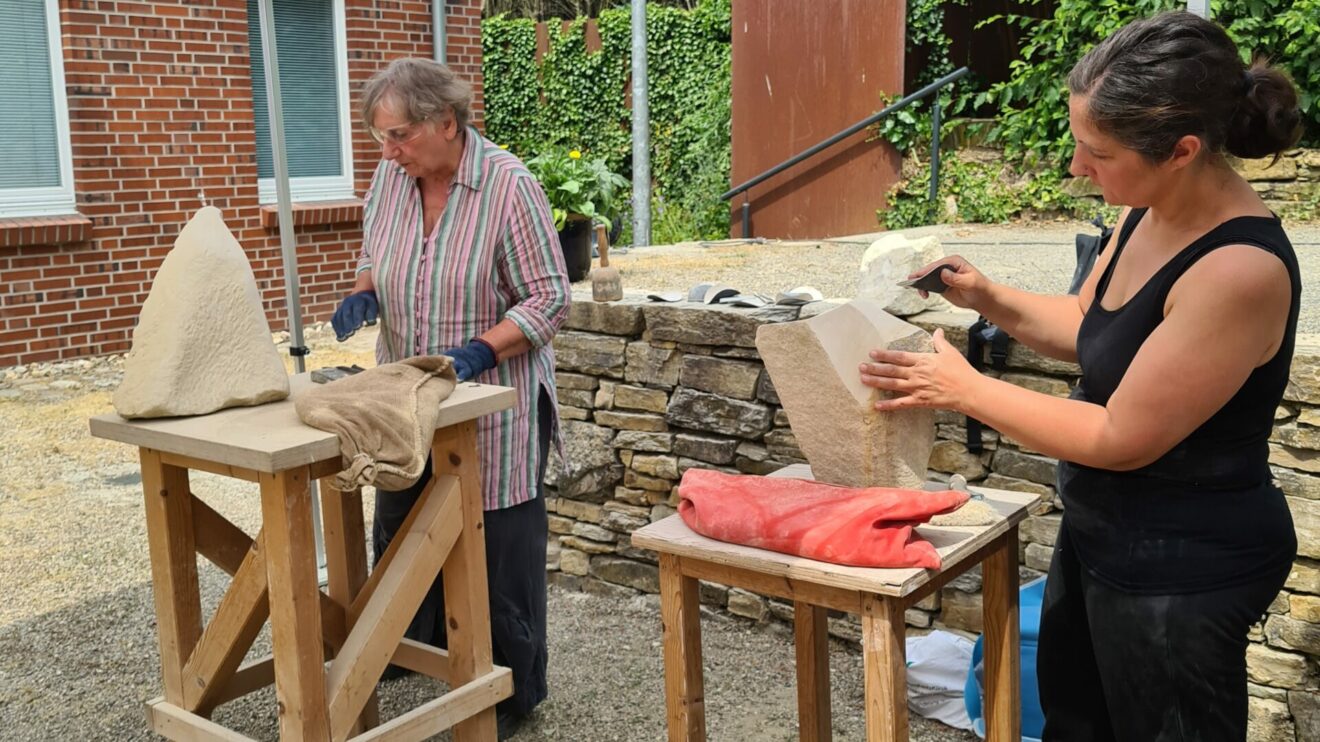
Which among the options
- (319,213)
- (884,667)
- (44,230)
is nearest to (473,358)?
(884,667)

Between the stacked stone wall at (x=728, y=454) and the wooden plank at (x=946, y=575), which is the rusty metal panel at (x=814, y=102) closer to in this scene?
the stacked stone wall at (x=728, y=454)

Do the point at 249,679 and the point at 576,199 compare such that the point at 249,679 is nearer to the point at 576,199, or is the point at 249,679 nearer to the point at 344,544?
the point at 344,544

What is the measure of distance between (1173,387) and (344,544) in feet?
6.88

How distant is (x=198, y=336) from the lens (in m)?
2.46

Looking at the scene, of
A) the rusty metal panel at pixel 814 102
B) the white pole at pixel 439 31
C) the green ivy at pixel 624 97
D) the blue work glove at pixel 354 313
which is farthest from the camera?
the green ivy at pixel 624 97

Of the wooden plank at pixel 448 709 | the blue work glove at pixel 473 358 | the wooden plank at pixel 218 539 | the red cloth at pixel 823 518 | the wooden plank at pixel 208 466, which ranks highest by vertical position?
the blue work glove at pixel 473 358

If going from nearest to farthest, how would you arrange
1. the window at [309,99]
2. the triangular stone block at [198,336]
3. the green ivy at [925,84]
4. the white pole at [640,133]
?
the triangular stone block at [198,336] → the window at [309,99] → the green ivy at [925,84] → the white pole at [640,133]

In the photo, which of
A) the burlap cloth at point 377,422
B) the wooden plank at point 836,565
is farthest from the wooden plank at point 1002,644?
the burlap cloth at point 377,422

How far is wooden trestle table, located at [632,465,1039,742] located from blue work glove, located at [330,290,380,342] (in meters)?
1.11

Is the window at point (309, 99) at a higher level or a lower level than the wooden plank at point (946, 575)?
higher

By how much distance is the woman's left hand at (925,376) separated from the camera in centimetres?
202

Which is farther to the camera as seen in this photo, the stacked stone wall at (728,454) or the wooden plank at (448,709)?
the stacked stone wall at (728,454)

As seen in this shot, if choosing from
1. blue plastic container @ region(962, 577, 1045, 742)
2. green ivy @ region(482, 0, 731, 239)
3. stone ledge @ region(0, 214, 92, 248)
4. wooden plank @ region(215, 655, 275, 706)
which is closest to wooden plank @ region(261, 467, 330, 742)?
wooden plank @ region(215, 655, 275, 706)

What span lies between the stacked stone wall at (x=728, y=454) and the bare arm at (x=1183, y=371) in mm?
1238
